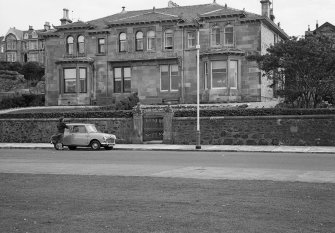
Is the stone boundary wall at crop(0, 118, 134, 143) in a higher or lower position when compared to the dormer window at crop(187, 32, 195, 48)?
lower

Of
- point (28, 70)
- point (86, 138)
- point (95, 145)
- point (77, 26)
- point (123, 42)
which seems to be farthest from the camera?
point (28, 70)

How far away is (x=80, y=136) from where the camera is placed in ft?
91.7

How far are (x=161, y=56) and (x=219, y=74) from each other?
5788 mm

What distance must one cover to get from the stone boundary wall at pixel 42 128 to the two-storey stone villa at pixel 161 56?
36.7 feet

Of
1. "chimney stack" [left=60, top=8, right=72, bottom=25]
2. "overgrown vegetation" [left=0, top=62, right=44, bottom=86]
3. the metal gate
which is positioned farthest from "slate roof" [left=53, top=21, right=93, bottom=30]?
"overgrown vegetation" [left=0, top=62, right=44, bottom=86]

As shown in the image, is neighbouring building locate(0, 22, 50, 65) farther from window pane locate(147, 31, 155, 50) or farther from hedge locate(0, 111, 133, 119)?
hedge locate(0, 111, 133, 119)

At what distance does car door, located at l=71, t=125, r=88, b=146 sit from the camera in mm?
27828

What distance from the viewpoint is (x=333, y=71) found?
3091cm

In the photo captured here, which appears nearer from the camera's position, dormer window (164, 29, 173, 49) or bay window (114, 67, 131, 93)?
dormer window (164, 29, 173, 49)

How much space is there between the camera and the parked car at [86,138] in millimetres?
27484

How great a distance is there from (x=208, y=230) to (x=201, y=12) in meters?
39.9

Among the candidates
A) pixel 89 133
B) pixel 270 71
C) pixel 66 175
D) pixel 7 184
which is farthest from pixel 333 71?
pixel 7 184

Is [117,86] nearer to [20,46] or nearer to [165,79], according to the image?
[165,79]

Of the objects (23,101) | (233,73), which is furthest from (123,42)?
(23,101)
